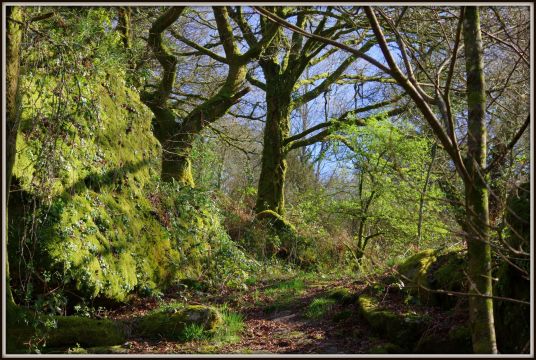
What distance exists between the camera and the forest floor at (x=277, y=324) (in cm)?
514

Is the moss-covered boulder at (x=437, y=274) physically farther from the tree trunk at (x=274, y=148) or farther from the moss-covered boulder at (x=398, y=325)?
the tree trunk at (x=274, y=148)

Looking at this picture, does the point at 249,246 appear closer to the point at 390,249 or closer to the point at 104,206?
the point at 390,249

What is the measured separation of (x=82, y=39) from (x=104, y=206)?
2.20 m

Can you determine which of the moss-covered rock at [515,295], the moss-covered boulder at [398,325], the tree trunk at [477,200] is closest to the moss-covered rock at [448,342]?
the moss-covered boulder at [398,325]

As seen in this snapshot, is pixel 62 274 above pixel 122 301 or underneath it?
above

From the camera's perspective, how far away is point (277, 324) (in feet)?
21.1

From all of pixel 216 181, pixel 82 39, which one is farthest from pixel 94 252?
pixel 216 181

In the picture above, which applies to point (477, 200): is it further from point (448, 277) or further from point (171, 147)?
point (171, 147)

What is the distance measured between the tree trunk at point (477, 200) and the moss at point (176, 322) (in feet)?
11.2

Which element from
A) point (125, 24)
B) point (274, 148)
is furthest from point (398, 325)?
point (274, 148)

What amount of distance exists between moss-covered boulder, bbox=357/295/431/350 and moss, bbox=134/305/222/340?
1.74 meters

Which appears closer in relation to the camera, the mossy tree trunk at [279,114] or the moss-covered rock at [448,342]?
the moss-covered rock at [448,342]

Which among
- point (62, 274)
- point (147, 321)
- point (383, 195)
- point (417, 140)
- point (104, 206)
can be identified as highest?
point (417, 140)

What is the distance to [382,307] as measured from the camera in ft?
18.1
